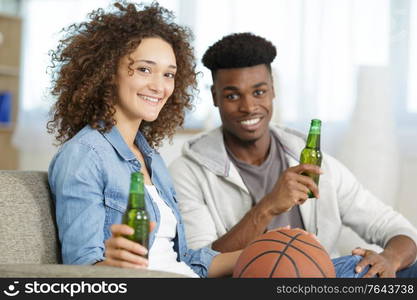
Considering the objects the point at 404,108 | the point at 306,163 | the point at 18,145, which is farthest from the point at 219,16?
the point at 306,163

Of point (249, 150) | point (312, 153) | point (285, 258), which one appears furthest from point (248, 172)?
point (285, 258)

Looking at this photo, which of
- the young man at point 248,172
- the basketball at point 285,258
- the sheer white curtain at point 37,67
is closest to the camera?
the basketball at point 285,258

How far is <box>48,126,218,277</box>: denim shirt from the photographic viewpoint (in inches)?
63.9

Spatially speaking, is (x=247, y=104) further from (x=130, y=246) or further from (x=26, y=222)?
(x=130, y=246)

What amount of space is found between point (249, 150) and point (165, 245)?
0.77 meters

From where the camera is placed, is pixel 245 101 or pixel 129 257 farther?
pixel 245 101

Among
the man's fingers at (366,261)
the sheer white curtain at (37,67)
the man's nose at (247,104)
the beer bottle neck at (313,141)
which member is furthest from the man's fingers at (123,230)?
the sheer white curtain at (37,67)

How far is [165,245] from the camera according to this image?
73.0 inches

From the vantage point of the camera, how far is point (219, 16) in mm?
4457

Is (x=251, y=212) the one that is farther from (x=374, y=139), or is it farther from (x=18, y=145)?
(x=18, y=145)

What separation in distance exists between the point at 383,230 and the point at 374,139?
4.26ft

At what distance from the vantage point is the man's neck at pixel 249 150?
2.54 m

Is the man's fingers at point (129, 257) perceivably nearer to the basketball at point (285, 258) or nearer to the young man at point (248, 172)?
the basketball at point (285, 258)

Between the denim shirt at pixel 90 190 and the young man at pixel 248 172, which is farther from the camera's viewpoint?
the young man at pixel 248 172
